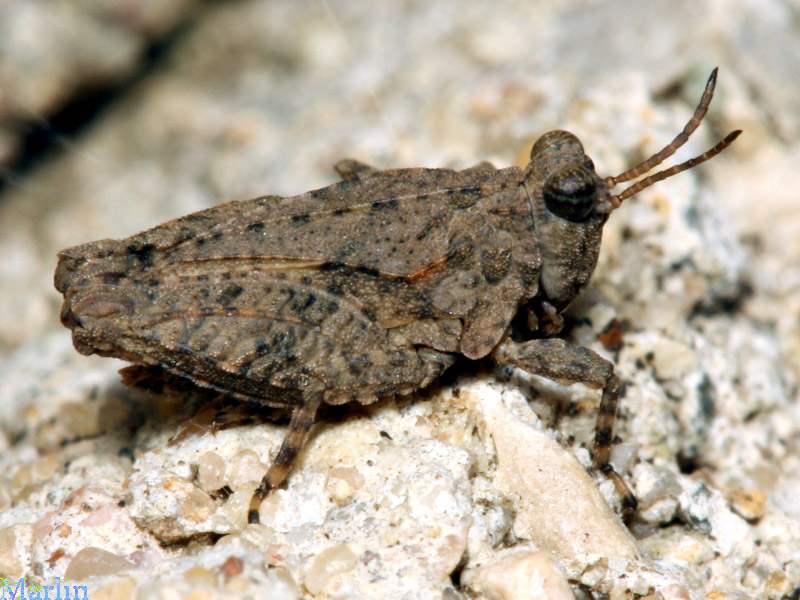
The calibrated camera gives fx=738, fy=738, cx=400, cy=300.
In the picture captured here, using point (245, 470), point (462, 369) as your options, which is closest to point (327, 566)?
point (245, 470)

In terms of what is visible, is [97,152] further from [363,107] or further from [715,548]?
[715,548]

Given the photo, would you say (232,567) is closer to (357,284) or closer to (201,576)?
(201,576)

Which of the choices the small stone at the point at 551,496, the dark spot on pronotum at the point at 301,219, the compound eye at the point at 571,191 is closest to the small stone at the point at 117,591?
the small stone at the point at 551,496

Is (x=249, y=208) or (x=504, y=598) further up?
(x=249, y=208)

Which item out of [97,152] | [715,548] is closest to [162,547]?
[715,548]

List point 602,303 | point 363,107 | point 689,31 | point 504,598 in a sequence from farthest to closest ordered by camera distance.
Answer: point 363,107 → point 689,31 → point 602,303 → point 504,598

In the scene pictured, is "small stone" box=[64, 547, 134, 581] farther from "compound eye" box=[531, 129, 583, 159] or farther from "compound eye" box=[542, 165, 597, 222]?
"compound eye" box=[531, 129, 583, 159]

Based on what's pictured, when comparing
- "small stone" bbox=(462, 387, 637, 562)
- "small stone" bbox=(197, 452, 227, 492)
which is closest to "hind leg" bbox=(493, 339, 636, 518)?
"small stone" bbox=(462, 387, 637, 562)

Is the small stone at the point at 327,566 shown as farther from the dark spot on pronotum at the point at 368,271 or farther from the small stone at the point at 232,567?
the dark spot on pronotum at the point at 368,271
